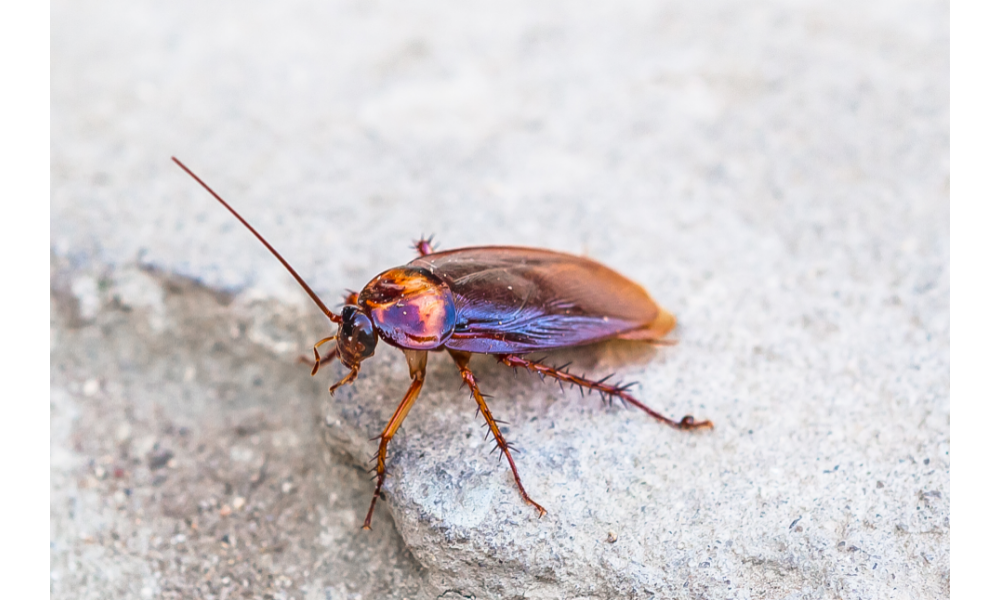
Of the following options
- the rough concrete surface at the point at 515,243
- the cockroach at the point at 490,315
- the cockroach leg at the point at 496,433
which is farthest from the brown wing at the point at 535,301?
the rough concrete surface at the point at 515,243

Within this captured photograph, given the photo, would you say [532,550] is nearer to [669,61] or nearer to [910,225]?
[910,225]

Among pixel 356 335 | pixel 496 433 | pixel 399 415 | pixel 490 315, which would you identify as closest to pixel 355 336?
pixel 356 335

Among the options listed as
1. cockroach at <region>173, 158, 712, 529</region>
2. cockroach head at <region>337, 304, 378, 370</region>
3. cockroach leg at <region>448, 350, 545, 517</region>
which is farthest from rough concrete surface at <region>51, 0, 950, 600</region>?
cockroach head at <region>337, 304, 378, 370</region>

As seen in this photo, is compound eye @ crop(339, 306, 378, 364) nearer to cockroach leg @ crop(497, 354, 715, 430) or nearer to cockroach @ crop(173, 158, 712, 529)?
cockroach @ crop(173, 158, 712, 529)

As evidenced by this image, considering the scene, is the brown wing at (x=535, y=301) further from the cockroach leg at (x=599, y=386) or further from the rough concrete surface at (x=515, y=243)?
the rough concrete surface at (x=515, y=243)

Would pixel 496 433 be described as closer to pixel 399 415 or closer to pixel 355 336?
pixel 399 415

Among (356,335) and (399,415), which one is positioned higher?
(356,335)
